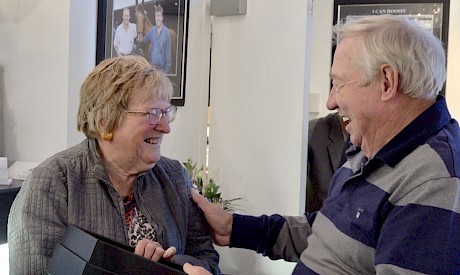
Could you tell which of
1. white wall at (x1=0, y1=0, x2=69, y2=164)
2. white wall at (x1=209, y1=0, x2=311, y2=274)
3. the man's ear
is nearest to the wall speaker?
white wall at (x1=209, y1=0, x2=311, y2=274)

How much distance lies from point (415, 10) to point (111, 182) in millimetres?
3224

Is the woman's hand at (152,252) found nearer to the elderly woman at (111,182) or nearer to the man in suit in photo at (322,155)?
the elderly woman at (111,182)

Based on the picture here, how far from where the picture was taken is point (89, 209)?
1.79 m

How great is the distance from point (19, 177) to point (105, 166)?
103cm

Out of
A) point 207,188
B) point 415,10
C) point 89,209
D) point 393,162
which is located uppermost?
point 415,10

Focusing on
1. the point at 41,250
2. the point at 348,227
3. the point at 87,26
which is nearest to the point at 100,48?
the point at 87,26

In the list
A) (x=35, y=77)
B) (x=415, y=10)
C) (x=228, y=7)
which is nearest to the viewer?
(x=35, y=77)

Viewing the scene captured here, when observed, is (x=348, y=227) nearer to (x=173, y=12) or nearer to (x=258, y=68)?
(x=258, y=68)

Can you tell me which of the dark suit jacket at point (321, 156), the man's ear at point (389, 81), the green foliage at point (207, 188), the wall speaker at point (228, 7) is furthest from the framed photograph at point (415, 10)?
the man's ear at point (389, 81)

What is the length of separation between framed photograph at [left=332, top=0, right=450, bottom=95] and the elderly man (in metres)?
2.52

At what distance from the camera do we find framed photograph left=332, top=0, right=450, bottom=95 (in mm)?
4164

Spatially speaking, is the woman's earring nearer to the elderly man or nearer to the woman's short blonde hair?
the woman's short blonde hair

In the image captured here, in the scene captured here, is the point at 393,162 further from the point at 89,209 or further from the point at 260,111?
the point at 260,111

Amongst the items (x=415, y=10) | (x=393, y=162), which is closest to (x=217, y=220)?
(x=393, y=162)
